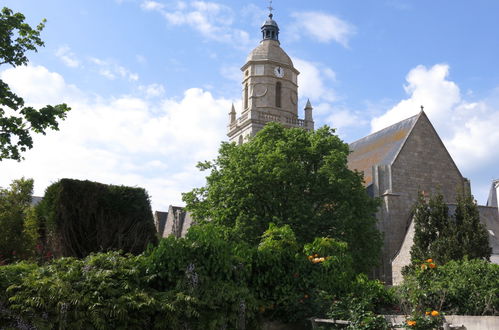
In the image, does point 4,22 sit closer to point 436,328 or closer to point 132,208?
point 132,208

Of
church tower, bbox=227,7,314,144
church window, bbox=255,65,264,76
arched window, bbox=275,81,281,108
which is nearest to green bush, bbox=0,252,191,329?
church tower, bbox=227,7,314,144

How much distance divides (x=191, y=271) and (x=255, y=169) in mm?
13444

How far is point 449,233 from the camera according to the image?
64.8 feet

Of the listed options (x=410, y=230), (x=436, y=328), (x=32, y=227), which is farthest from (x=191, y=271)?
(x=410, y=230)

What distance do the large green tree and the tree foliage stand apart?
Answer: 7.38ft

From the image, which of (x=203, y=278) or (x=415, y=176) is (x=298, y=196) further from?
(x=203, y=278)

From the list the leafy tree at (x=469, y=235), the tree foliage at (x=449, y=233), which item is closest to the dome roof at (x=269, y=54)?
the tree foliage at (x=449, y=233)

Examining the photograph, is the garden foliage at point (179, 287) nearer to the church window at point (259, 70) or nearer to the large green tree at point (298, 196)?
the large green tree at point (298, 196)

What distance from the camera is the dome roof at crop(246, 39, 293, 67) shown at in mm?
41750

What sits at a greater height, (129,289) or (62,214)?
(62,214)

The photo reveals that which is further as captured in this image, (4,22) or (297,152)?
(297,152)

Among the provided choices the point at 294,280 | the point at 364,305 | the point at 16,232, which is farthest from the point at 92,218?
the point at 364,305

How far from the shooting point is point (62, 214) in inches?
535

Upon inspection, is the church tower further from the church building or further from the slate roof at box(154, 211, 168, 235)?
the slate roof at box(154, 211, 168, 235)
